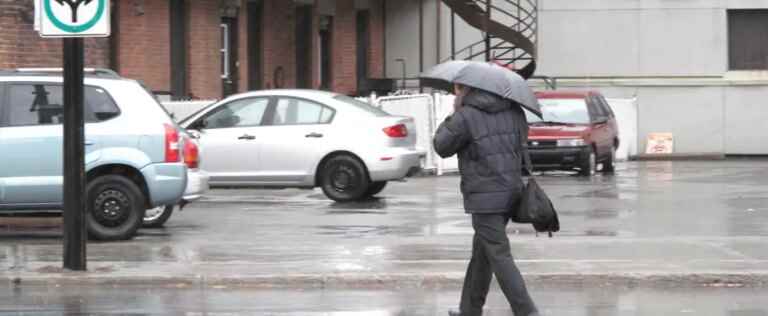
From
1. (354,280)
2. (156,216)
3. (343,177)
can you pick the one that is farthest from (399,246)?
(343,177)

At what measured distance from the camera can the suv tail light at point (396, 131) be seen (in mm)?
19203

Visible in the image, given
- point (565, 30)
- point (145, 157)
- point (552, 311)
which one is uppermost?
point (565, 30)

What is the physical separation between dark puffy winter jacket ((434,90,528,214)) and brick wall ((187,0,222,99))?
16812 mm

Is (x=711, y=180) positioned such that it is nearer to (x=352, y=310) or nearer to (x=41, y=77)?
(x=41, y=77)

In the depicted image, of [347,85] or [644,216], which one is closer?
[644,216]

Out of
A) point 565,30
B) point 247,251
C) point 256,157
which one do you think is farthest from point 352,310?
point 565,30

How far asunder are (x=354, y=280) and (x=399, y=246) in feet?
7.37

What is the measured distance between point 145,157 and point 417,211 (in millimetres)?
4834

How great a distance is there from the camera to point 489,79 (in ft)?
29.5

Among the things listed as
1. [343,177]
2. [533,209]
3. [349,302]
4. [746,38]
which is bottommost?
[349,302]

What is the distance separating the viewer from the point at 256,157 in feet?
62.6

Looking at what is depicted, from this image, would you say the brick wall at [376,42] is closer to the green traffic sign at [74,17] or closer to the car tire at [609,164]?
the car tire at [609,164]

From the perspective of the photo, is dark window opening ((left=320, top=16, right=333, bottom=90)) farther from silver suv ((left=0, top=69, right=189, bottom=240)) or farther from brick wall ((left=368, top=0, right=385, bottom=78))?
silver suv ((left=0, top=69, right=189, bottom=240))

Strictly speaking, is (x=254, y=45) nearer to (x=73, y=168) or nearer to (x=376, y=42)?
(x=376, y=42)
